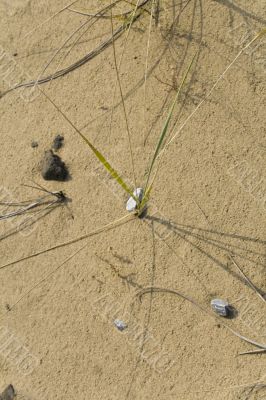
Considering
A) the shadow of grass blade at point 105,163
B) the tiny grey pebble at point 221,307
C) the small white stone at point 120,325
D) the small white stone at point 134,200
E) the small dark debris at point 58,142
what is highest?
the small dark debris at point 58,142

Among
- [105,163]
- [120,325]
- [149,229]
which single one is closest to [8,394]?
[120,325]

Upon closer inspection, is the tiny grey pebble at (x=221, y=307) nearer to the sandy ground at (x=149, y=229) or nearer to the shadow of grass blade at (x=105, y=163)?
the sandy ground at (x=149, y=229)

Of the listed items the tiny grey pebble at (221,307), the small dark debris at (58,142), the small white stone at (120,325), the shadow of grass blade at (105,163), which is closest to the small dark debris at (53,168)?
the small dark debris at (58,142)

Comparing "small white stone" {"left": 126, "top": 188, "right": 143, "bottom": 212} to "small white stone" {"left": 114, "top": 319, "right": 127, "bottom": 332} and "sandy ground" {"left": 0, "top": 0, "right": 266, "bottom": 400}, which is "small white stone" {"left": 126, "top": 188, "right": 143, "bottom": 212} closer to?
"sandy ground" {"left": 0, "top": 0, "right": 266, "bottom": 400}

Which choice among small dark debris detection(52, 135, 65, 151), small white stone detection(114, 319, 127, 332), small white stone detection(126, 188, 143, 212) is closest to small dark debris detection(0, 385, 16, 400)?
small white stone detection(114, 319, 127, 332)

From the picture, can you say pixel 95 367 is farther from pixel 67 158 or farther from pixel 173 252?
pixel 67 158

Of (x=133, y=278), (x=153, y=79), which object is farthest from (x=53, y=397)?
(x=153, y=79)
